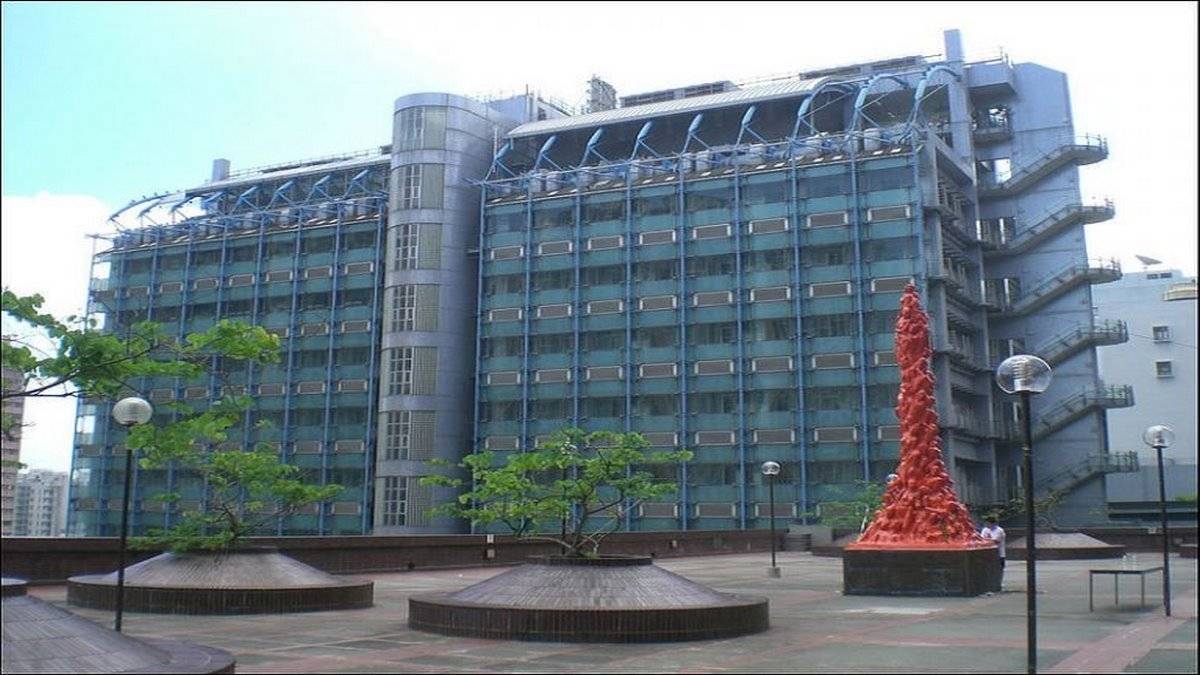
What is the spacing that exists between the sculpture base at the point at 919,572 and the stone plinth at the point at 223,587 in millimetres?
11025

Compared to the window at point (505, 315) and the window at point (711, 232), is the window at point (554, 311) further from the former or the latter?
the window at point (711, 232)

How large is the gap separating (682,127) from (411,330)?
2399cm

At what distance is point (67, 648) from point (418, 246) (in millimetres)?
66494

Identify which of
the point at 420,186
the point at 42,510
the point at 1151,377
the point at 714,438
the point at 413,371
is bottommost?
the point at 42,510

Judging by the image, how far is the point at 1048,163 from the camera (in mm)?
74688

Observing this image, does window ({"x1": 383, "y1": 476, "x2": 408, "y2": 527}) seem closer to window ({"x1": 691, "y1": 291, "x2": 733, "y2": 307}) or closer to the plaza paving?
window ({"x1": 691, "y1": 291, "x2": 733, "y2": 307})

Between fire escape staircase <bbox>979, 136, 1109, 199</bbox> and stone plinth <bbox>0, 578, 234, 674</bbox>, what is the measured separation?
73.0 m

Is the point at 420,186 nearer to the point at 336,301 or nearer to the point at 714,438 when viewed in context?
the point at 336,301

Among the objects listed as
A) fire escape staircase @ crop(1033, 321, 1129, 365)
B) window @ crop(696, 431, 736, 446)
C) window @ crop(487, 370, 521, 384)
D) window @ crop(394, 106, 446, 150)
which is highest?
window @ crop(394, 106, 446, 150)

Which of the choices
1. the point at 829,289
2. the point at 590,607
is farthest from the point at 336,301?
the point at 590,607

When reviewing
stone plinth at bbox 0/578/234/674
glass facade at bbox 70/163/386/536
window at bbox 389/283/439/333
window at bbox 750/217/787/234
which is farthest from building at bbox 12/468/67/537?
stone plinth at bbox 0/578/234/674

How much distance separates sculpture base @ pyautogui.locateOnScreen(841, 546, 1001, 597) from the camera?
81.5 feet

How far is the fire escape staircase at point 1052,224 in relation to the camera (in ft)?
239

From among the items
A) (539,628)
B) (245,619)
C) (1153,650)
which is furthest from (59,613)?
(1153,650)
